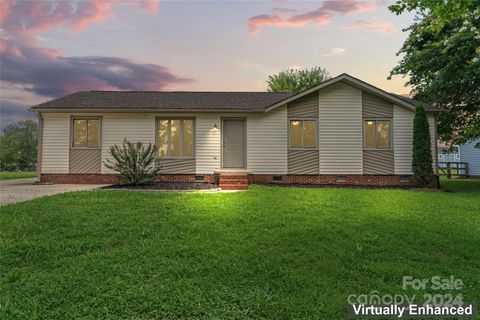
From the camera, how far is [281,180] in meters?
11.8

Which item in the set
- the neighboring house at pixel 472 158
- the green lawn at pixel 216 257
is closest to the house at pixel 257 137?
the green lawn at pixel 216 257

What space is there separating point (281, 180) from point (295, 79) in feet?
86.5

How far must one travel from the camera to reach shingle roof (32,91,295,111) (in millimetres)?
11656

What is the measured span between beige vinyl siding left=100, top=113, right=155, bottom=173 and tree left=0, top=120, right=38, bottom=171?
139 ft

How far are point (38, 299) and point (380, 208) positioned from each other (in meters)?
6.63

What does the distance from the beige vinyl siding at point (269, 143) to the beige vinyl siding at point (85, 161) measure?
21.5ft

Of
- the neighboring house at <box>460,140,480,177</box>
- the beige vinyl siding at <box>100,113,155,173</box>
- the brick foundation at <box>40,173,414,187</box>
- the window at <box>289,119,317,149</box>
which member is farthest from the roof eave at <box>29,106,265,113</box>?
the neighboring house at <box>460,140,480,177</box>

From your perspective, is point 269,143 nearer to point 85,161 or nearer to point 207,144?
point 207,144

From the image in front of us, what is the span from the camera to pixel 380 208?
6.57 meters

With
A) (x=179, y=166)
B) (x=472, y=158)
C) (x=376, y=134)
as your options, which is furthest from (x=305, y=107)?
(x=472, y=158)

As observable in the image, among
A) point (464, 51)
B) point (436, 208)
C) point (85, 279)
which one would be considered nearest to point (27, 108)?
point (85, 279)

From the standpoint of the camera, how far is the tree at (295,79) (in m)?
34.8

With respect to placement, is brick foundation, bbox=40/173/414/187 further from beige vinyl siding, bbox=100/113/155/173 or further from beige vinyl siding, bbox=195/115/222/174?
beige vinyl siding, bbox=100/113/155/173

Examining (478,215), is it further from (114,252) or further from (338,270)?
(114,252)
